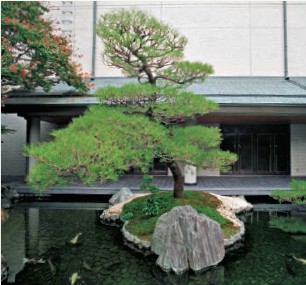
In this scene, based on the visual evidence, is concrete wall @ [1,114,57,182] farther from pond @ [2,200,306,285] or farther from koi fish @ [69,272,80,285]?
koi fish @ [69,272,80,285]

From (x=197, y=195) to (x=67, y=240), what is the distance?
10.4 feet

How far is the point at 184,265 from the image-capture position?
3953 mm

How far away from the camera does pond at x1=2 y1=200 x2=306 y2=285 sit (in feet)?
12.1

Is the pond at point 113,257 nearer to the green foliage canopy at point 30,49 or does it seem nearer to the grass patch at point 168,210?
the grass patch at point 168,210

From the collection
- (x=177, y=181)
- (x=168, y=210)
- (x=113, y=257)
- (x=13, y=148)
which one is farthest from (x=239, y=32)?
(x=13, y=148)

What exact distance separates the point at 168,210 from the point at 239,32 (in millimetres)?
10672

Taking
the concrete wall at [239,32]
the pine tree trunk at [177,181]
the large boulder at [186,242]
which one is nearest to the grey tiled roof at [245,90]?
the concrete wall at [239,32]

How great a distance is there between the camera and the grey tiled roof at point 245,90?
828cm

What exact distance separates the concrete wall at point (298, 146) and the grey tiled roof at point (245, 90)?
2265 mm

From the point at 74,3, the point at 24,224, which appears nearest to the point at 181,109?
the point at 24,224

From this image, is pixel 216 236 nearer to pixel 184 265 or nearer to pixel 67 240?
pixel 184 265

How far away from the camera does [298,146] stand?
12078 millimetres

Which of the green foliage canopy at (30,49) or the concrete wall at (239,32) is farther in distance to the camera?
the concrete wall at (239,32)

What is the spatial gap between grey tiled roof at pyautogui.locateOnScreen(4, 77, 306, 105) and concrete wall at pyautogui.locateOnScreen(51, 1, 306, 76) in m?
0.80
